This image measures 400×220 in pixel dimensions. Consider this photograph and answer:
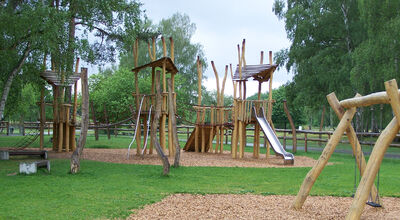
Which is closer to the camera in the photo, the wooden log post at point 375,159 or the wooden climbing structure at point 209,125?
the wooden log post at point 375,159

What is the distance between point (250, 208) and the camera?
22.9 ft

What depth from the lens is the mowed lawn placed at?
660 cm

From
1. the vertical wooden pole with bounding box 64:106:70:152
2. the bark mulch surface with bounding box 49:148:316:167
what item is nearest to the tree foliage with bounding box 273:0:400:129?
the bark mulch surface with bounding box 49:148:316:167

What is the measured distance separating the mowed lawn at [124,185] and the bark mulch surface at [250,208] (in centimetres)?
38

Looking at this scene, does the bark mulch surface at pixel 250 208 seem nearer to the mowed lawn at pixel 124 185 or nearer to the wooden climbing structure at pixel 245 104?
the mowed lawn at pixel 124 185

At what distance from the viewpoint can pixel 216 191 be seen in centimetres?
856

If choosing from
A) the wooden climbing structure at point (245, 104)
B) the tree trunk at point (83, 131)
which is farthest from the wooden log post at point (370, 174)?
the wooden climbing structure at point (245, 104)

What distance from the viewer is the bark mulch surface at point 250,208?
21.2ft

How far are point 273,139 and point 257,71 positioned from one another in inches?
124

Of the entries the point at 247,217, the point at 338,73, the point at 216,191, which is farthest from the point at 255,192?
the point at 338,73

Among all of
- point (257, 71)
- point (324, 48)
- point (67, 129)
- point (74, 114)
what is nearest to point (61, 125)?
point (67, 129)

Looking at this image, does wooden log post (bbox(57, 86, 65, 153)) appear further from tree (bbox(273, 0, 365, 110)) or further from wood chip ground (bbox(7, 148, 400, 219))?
tree (bbox(273, 0, 365, 110))

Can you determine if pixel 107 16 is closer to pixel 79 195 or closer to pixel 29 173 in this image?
pixel 29 173

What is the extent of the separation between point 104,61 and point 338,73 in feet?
53.3
